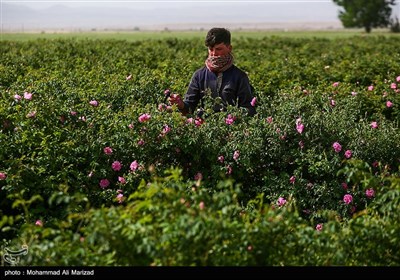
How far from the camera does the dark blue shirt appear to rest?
6762 mm

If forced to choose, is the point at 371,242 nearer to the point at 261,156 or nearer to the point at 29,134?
the point at 261,156

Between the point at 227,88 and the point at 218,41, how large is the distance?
0.45 metres

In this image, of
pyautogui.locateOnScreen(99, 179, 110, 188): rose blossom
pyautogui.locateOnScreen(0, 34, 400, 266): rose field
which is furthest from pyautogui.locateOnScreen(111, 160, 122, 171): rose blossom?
pyautogui.locateOnScreen(99, 179, 110, 188): rose blossom

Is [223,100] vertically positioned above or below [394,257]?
above

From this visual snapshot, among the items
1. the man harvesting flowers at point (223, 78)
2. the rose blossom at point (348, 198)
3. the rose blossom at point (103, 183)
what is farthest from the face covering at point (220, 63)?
the rose blossom at point (348, 198)

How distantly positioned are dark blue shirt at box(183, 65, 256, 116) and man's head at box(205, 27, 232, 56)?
19 cm

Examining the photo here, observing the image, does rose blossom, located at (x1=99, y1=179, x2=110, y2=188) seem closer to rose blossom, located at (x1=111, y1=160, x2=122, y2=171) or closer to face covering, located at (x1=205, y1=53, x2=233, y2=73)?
rose blossom, located at (x1=111, y1=160, x2=122, y2=171)

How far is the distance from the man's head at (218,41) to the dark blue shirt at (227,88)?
19 centimetres

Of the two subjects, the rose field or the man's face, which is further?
the man's face

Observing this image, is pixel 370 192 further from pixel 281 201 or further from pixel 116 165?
pixel 116 165

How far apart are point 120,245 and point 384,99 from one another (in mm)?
6653

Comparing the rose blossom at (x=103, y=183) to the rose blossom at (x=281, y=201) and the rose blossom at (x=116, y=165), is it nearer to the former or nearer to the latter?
the rose blossom at (x=116, y=165)

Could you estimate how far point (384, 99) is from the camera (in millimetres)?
9328
